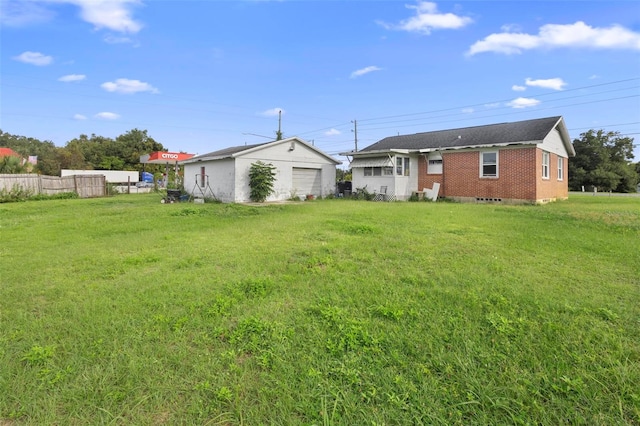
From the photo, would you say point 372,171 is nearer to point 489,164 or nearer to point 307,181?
point 307,181

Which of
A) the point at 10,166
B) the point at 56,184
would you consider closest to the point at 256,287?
the point at 56,184

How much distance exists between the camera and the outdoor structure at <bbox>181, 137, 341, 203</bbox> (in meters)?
16.2

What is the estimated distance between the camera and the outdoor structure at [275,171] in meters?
16.2

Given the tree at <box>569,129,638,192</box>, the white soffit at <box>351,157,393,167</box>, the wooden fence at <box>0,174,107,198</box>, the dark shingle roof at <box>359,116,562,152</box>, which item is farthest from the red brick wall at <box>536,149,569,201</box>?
the wooden fence at <box>0,174,107,198</box>

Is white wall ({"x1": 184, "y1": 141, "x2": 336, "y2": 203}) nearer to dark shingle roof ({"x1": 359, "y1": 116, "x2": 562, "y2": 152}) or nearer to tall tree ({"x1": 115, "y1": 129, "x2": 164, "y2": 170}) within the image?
dark shingle roof ({"x1": 359, "y1": 116, "x2": 562, "y2": 152})

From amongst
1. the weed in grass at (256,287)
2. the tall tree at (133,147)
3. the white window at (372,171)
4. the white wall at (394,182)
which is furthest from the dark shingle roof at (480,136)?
the tall tree at (133,147)

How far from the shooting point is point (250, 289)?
3.66 m

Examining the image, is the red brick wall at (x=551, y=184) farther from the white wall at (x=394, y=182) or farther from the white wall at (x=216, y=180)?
the white wall at (x=216, y=180)

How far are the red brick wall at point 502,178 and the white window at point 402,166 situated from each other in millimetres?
827

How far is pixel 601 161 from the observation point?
33750mm

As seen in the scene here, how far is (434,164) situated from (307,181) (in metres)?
7.09

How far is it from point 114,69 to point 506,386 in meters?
25.8

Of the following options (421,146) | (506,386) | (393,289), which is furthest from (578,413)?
(421,146)

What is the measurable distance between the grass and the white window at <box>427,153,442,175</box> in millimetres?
12741
